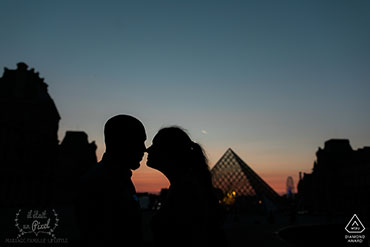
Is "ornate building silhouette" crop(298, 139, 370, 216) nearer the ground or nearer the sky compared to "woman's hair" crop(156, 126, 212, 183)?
nearer the sky

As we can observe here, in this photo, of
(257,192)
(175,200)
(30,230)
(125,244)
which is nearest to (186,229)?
(175,200)

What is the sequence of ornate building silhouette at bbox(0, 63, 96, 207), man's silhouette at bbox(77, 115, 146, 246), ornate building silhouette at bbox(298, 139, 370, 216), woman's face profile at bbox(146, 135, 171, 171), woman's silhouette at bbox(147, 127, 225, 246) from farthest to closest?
ornate building silhouette at bbox(298, 139, 370, 216) → ornate building silhouette at bbox(0, 63, 96, 207) → woman's face profile at bbox(146, 135, 171, 171) → woman's silhouette at bbox(147, 127, 225, 246) → man's silhouette at bbox(77, 115, 146, 246)

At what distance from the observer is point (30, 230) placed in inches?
538

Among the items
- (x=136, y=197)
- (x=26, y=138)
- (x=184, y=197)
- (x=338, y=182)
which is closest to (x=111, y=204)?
(x=136, y=197)

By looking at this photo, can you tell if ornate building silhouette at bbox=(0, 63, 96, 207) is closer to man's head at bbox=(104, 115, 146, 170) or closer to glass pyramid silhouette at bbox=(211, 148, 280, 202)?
glass pyramid silhouette at bbox=(211, 148, 280, 202)

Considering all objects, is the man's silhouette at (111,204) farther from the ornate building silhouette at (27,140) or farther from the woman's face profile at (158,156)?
the ornate building silhouette at (27,140)

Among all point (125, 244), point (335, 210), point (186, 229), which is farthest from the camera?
point (335, 210)

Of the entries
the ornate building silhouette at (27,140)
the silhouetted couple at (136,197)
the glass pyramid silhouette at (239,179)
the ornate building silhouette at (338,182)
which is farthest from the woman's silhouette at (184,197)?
the glass pyramid silhouette at (239,179)

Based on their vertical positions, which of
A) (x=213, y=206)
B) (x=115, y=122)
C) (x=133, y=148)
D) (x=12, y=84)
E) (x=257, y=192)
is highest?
(x=12, y=84)

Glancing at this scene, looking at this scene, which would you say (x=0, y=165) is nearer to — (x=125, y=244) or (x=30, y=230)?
(x=30, y=230)

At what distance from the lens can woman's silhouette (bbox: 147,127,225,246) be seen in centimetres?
240

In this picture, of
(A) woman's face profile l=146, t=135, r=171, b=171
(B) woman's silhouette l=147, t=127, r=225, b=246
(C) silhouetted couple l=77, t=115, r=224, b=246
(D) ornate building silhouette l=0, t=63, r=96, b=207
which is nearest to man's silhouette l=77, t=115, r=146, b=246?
(C) silhouetted couple l=77, t=115, r=224, b=246

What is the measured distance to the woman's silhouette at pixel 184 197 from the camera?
94.6 inches

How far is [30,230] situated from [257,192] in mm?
49467
